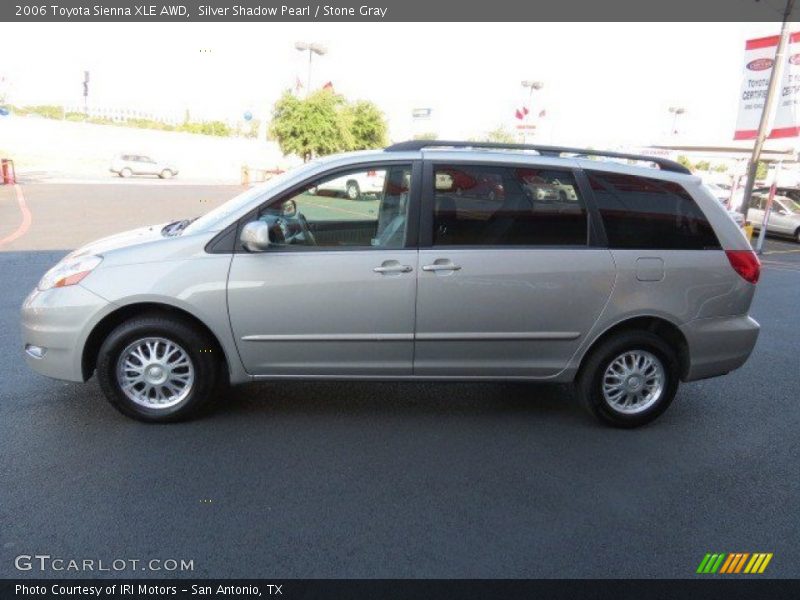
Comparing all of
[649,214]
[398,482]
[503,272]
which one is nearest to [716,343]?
[649,214]

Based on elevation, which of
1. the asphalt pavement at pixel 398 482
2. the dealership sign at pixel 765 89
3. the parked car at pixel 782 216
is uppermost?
the dealership sign at pixel 765 89

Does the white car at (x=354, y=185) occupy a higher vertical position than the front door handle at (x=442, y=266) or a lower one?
higher

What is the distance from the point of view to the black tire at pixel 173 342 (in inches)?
160

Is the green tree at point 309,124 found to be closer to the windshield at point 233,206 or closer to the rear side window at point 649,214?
the windshield at point 233,206

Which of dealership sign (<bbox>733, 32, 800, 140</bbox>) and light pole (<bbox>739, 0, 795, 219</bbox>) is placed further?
dealership sign (<bbox>733, 32, 800, 140</bbox>)

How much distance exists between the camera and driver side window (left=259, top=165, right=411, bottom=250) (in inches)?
166

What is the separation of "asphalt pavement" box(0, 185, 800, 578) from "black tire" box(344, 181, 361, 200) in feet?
4.82

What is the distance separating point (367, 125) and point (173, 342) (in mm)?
35432

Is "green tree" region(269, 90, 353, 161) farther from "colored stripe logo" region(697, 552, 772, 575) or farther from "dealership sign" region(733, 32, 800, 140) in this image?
"colored stripe logo" region(697, 552, 772, 575)

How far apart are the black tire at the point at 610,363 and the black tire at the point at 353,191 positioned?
6.25ft

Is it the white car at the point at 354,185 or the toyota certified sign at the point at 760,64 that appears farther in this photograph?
the toyota certified sign at the point at 760,64

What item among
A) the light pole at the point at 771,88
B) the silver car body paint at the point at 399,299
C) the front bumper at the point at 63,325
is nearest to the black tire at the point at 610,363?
the silver car body paint at the point at 399,299

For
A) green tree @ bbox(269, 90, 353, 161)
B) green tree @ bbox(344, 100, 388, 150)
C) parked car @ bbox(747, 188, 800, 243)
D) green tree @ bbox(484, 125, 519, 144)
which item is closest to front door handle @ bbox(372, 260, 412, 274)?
parked car @ bbox(747, 188, 800, 243)
